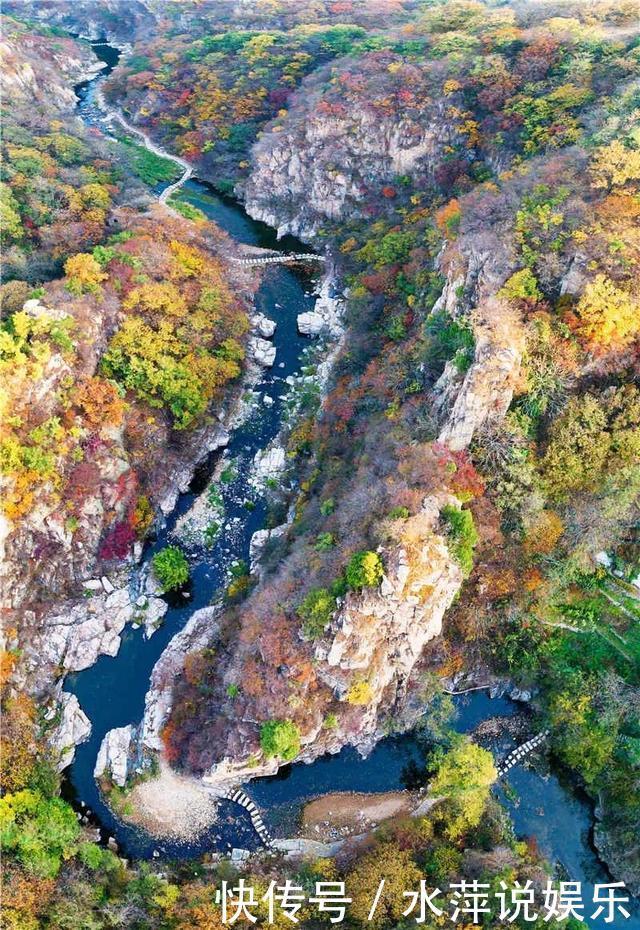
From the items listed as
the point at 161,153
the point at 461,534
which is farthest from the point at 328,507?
the point at 161,153

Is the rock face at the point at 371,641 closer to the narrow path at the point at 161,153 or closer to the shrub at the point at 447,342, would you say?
the shrub at the point at 447,342

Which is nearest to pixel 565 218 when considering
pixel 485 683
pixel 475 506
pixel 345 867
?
pixel 475 506

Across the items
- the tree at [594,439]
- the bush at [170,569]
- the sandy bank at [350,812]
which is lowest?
the sandy bank at [350,812]

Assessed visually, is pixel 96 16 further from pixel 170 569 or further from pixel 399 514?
pixel 399 514

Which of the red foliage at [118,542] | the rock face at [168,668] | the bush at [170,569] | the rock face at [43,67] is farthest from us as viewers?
the rock face at [43,67]

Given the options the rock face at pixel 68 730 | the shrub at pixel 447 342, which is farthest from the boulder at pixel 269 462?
the rock face at pixel 68 730


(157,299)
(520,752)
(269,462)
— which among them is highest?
(157,299)
